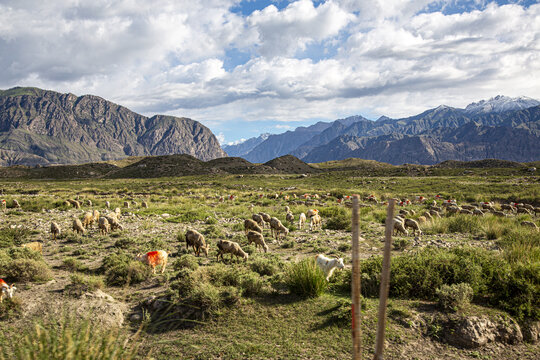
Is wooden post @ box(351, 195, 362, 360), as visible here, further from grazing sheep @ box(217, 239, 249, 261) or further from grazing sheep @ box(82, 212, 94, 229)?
grazing sheep @ box(82, 212, 94, 229)

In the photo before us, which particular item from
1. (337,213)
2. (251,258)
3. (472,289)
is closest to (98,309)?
(251,258)

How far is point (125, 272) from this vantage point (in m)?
9.11

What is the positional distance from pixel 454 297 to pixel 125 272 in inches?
352

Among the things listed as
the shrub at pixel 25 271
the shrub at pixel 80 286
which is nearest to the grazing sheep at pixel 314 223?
the shrub at pixel 80 286

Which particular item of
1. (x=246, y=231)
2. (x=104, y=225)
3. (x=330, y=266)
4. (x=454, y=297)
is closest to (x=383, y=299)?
(x=454, y=297)

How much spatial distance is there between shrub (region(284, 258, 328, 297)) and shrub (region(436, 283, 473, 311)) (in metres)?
2.70

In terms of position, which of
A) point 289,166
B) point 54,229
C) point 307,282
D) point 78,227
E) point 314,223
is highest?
point 289,166

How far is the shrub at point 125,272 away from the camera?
8.88 metres

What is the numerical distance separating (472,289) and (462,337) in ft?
5.08

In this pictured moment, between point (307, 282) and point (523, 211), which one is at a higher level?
point (307, 282)

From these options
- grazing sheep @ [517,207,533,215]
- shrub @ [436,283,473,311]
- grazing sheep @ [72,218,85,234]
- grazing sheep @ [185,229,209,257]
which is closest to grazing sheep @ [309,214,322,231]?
grazing sheep @ [185,229,209,257]

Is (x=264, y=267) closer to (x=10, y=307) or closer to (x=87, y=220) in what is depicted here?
(x=10, y=307)

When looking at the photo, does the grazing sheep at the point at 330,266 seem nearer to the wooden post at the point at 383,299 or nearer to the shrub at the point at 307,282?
the shrub at the point at 307,282

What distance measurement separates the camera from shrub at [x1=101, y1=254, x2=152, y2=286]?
8.88 metres
